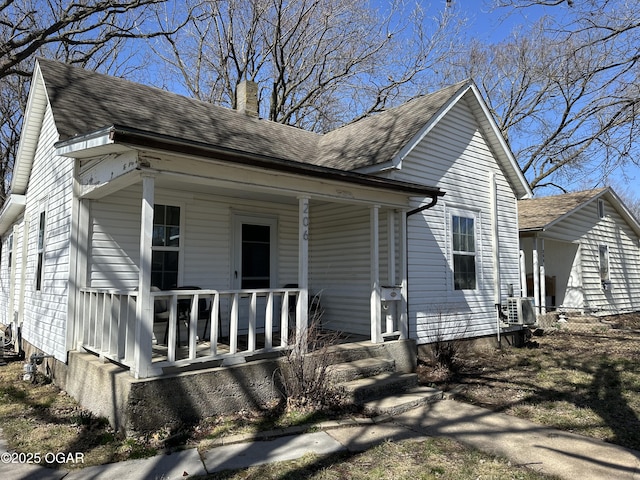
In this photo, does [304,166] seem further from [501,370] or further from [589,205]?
[589,205]

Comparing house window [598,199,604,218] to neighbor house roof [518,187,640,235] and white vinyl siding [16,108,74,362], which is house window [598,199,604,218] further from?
white vinyl siding [16,108,74,362]

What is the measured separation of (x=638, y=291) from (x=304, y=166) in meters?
16.6

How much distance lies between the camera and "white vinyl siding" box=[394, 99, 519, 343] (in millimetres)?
8312

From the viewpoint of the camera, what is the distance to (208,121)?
9281 millimetres

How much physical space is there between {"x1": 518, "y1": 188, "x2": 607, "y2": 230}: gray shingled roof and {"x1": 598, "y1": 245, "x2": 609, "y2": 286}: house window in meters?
1.92

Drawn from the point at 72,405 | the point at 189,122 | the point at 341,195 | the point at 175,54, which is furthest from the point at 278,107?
the point at 72,405

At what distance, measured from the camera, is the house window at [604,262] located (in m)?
15.0

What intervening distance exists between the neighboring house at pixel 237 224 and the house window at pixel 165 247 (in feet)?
0.08

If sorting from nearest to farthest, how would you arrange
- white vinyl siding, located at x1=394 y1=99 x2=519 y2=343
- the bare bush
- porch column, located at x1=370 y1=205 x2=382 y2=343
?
the bare bush → porch column, located at x1=370 y1=205 x2=382 y2=343 → white vinyl siding, located at x1=394 y1=99 x2=519 y2=343

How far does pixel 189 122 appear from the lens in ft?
28.1

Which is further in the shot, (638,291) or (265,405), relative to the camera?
(638,291)

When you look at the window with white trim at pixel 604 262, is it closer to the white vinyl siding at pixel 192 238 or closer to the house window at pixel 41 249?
the white vinyl siding at pixel 192 238

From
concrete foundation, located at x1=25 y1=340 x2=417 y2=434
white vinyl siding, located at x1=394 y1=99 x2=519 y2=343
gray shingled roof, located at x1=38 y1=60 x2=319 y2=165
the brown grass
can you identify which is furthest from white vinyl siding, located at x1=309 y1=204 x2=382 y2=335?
concrete foundation, located at x1=25 y1=340 x2=417 y2=434

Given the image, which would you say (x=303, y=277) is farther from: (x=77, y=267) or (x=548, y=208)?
(x=548, y=208)
